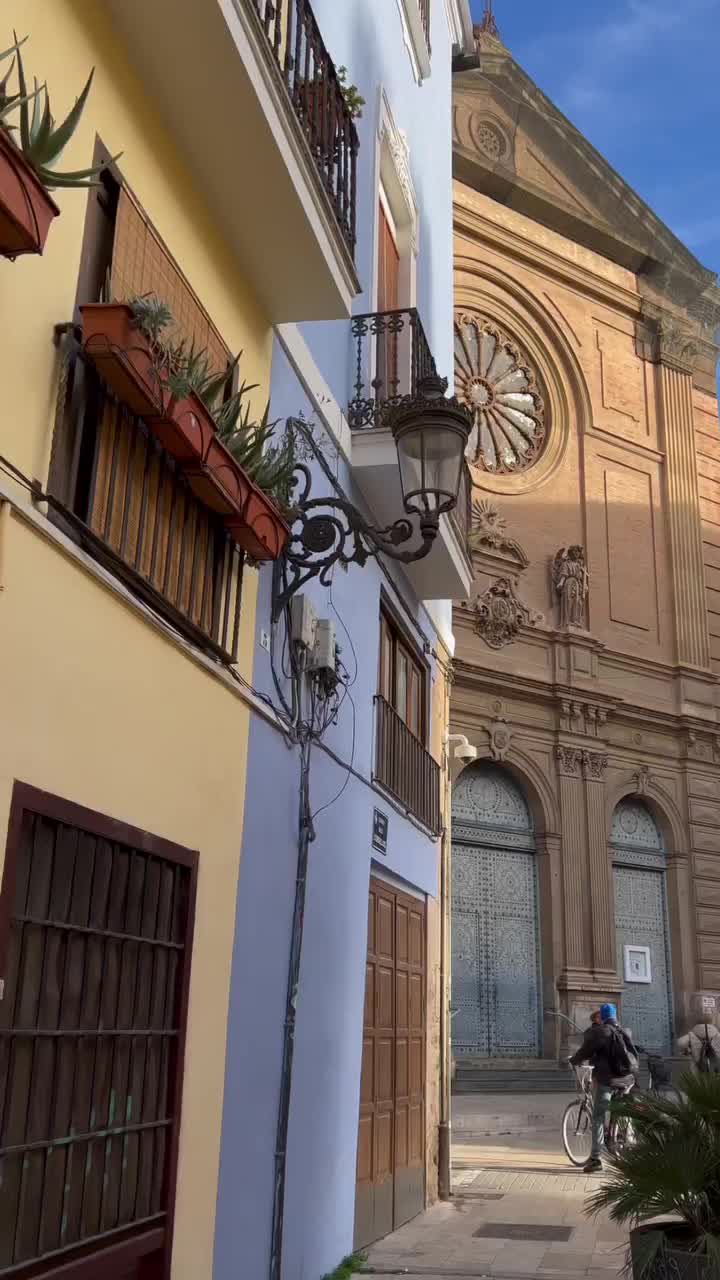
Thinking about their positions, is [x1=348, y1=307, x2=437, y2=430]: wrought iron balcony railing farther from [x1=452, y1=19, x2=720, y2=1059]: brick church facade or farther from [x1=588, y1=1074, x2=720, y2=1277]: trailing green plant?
[x1=452, y1=19, x2=720, y2=1059]: brick church facade

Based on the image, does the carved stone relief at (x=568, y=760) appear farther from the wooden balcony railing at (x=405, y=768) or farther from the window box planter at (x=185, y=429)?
the window box planter at (x=185, y=429)

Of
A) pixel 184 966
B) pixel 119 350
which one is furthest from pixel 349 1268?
pixel 119 350

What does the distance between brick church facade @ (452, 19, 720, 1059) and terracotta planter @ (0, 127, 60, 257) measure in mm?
17378

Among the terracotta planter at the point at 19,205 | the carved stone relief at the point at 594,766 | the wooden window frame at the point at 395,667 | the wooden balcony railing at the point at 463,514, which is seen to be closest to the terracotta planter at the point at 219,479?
the terracotta planter at the point at 19,205

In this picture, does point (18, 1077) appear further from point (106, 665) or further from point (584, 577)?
point (584, 577)

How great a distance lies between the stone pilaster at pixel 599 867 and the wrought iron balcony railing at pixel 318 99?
636 inches

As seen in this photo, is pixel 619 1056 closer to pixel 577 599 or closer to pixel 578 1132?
pixel 578 1132

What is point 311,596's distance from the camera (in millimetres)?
6875

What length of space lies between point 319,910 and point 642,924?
55.9ft

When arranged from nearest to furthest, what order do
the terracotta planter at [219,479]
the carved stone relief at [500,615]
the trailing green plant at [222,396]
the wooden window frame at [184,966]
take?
the wooden window frame at [184,966] < the trailing green plant at [222,396] < the terracotta planter at [219,479] < the carved stone relief at [500,615]

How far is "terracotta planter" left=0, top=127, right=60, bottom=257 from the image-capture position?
316cm

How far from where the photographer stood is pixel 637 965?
22.2m

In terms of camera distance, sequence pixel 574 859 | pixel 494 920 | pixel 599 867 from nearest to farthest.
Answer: pixel 494 920 → pixel 574 859 → pixel 599 867

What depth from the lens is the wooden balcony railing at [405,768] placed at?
8.48 meters
